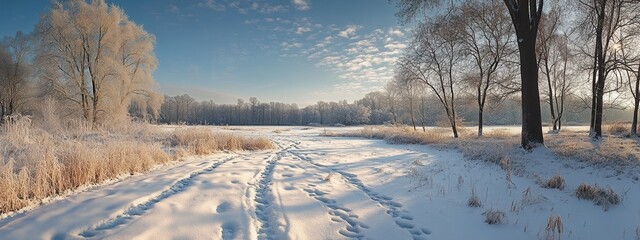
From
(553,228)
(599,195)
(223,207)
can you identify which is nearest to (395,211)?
(553,228)

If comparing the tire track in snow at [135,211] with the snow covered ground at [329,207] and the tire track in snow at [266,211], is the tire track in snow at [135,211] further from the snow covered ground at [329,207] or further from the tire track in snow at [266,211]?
the tire track in snow at [266,211]

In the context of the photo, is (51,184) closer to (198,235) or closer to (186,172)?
(186,172)

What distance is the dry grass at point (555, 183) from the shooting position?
17.3 feet

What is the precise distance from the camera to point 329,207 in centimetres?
443

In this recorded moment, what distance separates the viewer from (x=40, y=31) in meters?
16.7

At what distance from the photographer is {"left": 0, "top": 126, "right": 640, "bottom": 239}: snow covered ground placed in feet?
10.9

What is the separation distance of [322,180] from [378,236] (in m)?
2.92

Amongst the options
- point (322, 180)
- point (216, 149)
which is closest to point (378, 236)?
point (322, 180)

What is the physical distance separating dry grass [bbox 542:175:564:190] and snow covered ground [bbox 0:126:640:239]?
0.35 ft

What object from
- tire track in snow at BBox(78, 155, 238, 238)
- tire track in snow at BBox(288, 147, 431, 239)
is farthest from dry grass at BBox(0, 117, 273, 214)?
tire track in snow at BBox(288, 147, 431, 239)

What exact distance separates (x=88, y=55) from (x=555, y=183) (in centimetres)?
2148

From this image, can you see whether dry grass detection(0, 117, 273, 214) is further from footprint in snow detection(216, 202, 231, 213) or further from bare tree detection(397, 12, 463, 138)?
bare tree detection(397, 12, 463, 138)

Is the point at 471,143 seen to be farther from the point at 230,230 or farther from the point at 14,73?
the point at 14,73

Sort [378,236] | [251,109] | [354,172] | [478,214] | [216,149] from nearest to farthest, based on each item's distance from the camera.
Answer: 1. [378,236]
2. [478,214]
3. [354,172]
4. [216,149]
5. [251,109]
